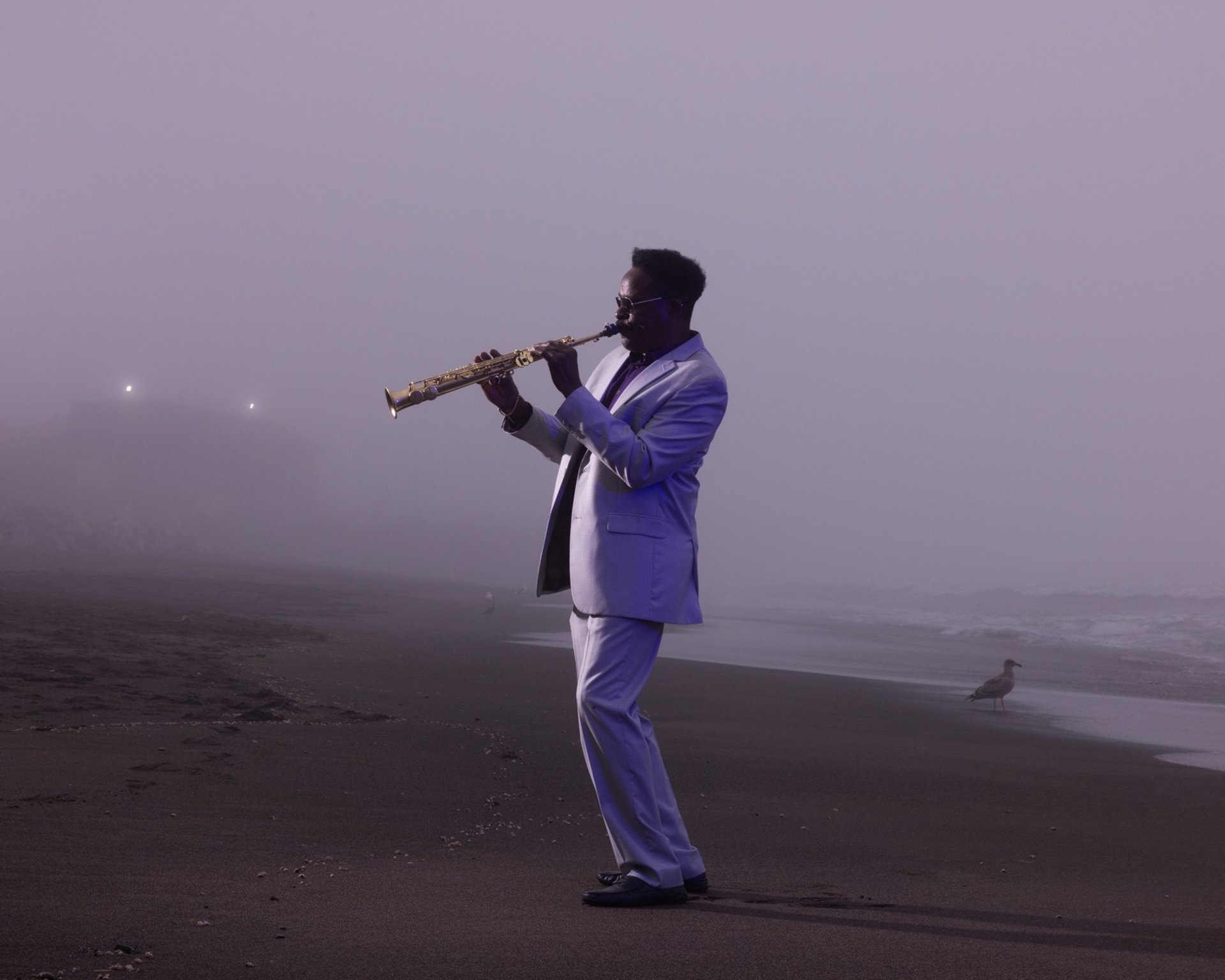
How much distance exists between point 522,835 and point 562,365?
173 cm

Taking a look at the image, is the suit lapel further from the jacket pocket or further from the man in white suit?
the jacket pocket

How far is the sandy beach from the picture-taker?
2.41 m

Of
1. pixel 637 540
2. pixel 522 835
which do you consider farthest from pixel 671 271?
pixel 522 835

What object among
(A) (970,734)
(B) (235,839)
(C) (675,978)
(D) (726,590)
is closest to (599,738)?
(C) (675,978)

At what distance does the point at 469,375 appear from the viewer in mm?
3506

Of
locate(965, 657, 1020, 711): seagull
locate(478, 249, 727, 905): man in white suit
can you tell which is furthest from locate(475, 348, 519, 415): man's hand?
locate(965, 657, 1020, 711): seagull

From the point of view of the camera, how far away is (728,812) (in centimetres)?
457

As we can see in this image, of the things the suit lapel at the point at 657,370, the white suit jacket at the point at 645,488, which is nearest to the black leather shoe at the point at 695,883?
the white suit jacket at the point at 645,488

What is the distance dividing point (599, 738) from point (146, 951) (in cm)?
126

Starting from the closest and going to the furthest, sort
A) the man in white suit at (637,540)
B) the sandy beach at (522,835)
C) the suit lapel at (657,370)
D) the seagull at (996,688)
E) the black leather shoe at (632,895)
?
the sandy beach at (522,835) < the black leather shoe at (632,895) < the man in white suit at (637,540) < the suit lapel at (657,370) < the seagull at (996,688)

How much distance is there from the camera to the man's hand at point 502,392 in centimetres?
345

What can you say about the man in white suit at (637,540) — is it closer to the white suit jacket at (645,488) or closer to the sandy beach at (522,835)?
the white suit jacket at (645,488)

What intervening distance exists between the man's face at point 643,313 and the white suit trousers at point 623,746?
860 millimetres

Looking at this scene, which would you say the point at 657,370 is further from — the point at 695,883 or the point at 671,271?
the point at 695,883
